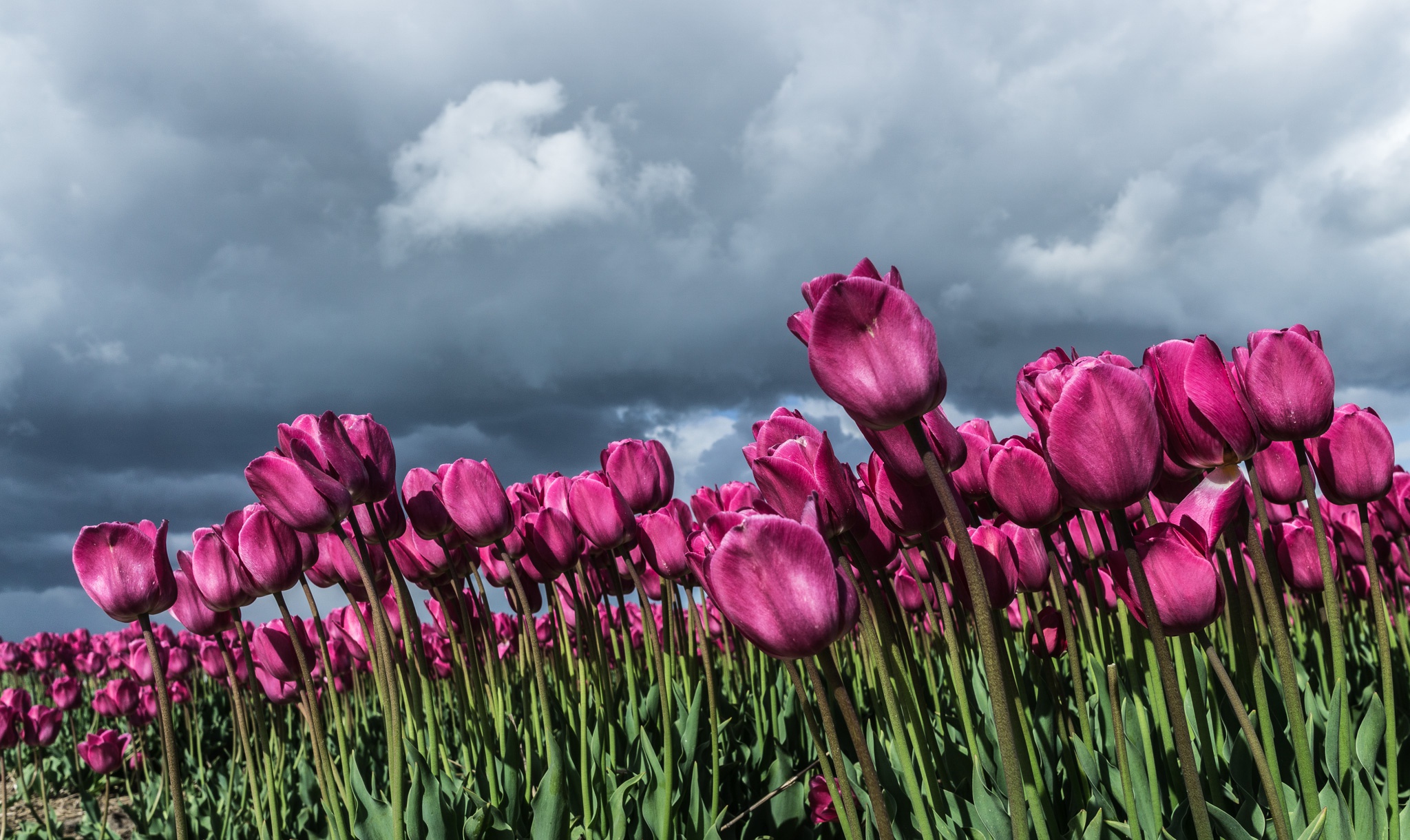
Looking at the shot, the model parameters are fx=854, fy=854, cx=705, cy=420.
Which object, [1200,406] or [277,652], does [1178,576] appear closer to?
[1200,406]

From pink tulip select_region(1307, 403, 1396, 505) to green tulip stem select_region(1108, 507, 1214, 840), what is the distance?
108cm

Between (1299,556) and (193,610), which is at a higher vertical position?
(193,610)

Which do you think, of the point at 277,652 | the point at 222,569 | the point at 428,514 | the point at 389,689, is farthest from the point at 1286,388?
the point at 277,652

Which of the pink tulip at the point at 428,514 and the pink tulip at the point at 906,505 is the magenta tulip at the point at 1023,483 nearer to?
the pink tulip at the point at 906,505

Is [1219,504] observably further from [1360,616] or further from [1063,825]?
[1360,616]

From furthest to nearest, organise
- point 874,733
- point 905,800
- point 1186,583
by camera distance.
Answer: point 874,733 → point 905,800 → point 1186,583

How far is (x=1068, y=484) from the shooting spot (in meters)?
1.25

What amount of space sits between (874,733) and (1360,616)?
4.60 metres

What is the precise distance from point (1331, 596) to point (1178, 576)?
2.14ft

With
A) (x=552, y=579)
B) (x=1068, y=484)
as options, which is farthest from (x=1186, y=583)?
(x=552, y=579)

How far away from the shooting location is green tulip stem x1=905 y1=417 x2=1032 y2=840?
1179 mm

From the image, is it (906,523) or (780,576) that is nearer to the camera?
(780,576)

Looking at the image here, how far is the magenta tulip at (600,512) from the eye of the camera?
9.01 feet

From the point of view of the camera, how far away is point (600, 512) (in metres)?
2.76
